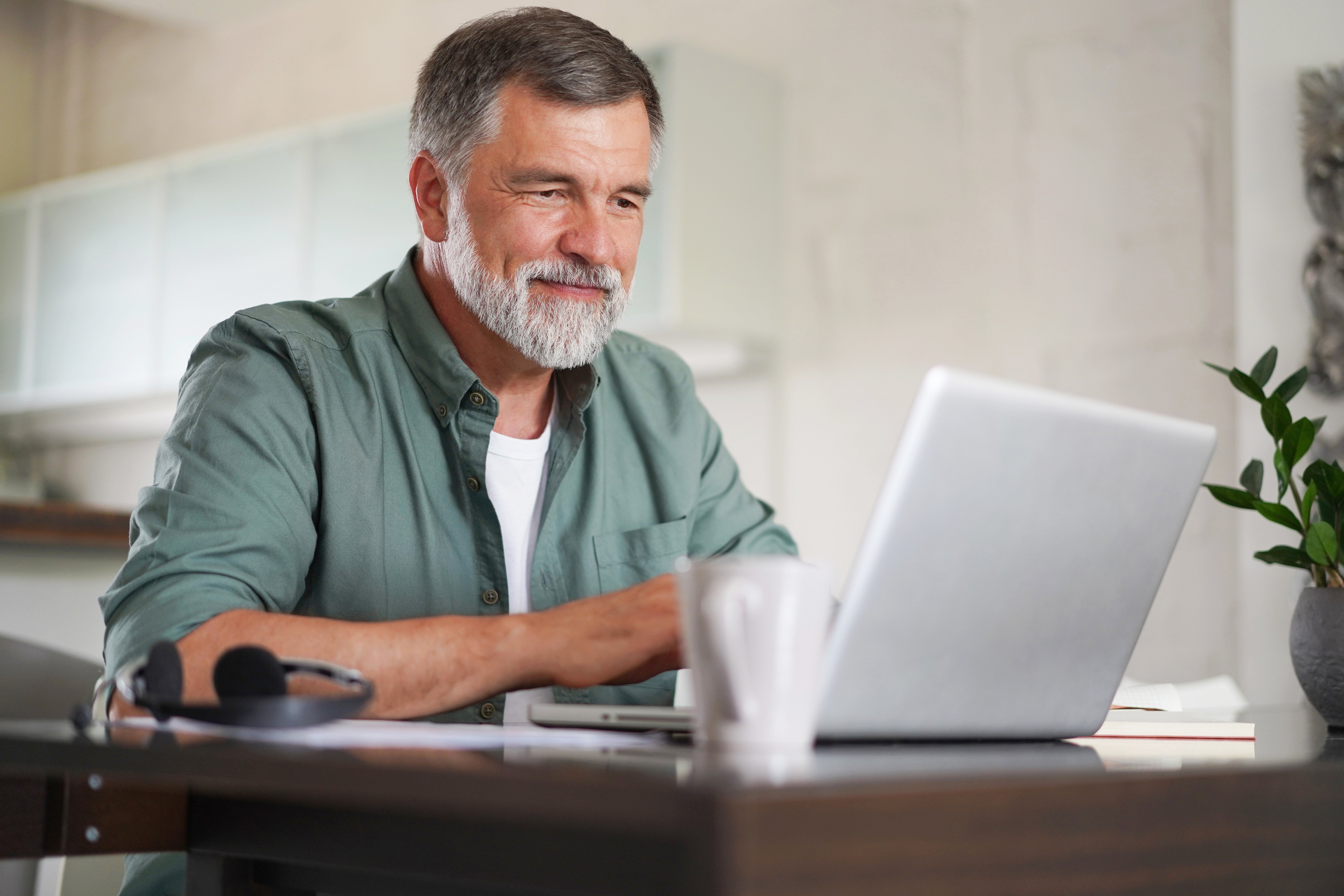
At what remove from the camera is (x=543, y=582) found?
1447 mm

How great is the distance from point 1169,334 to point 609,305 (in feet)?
4.69

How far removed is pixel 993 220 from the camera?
2891 millimetres

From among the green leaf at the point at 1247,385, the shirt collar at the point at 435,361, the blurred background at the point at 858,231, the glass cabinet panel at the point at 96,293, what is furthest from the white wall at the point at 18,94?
the green leaf at the point at 1247,385

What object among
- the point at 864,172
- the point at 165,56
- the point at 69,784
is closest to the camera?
the point at 69,784

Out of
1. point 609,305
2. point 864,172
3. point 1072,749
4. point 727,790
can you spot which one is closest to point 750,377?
point 864,172

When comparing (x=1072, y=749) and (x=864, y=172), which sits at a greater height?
(x=864, y=172)

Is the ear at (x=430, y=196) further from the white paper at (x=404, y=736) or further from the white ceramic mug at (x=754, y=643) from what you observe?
the white ceramic mug at (x=754, y=643)

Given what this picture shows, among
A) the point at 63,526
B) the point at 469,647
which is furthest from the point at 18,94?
the point at 469,647

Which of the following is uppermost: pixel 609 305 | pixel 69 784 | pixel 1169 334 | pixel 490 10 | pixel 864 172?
pixel 490 10

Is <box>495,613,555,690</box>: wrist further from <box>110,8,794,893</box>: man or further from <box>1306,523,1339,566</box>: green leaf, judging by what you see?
<box>1306,523,1339,566</box>: green leaf

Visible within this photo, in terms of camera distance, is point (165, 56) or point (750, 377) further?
point (165, 56)

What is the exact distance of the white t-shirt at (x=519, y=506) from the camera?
1.44 m

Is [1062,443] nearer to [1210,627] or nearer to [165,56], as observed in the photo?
[1210,627]

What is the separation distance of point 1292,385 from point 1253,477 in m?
0.10
